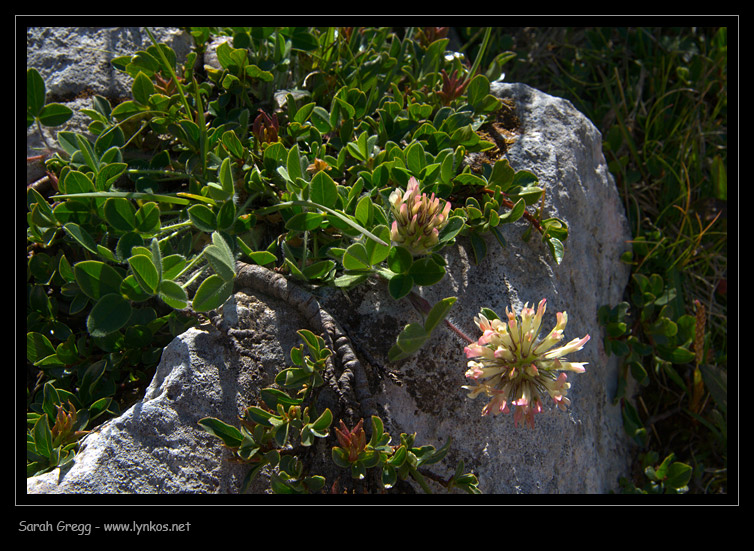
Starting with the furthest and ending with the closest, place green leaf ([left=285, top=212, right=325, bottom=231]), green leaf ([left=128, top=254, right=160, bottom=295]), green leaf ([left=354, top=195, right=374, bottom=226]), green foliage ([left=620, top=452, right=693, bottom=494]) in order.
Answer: green foliage ([left=620, top=452, right=693, bottom=494])
green leaf ([left=285, top=212, right=325, bottom=231])
green leaf ([left=354, top=195, right=374, bottom=226])
green leaf ([left=128, top=254, right=160, bottom=295])

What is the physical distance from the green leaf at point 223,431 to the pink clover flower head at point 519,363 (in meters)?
0.76

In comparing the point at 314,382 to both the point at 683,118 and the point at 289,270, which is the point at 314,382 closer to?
the point at 289,270

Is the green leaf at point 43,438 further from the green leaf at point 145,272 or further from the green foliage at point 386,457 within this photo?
the green foliage at point 386,457

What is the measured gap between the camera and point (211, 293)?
1989 millimetres

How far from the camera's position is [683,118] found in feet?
12.3

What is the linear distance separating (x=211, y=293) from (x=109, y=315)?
1.15 ft

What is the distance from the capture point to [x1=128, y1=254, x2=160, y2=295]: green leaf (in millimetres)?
1863

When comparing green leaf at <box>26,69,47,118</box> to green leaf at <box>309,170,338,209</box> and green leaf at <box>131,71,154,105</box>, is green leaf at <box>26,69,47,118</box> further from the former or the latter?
green leaf at <box>309,170,338,209</box>

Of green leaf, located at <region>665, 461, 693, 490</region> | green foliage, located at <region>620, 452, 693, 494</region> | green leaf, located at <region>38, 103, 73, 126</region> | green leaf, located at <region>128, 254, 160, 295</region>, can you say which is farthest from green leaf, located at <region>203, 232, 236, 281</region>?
green leaf, located at <region>665, 461, 693, 490</region>

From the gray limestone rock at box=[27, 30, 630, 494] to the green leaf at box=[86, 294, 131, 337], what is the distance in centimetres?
20

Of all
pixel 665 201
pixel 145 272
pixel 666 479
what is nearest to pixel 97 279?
pixel 145 272
